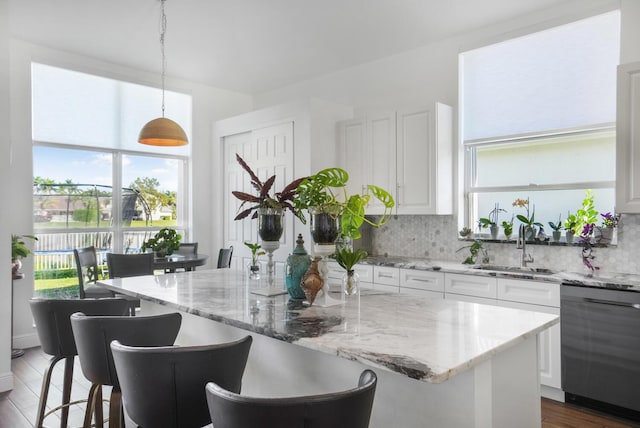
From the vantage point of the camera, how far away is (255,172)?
5539mm

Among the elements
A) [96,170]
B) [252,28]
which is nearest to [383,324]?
[252,28]

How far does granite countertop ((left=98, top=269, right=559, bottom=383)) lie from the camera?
1.35 m

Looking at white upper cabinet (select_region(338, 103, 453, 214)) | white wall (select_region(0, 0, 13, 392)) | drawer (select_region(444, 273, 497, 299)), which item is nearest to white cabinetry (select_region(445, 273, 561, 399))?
drawer (select_region(444, 273, 497, 299))

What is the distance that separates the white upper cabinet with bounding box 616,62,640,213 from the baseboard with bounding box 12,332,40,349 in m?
5.37

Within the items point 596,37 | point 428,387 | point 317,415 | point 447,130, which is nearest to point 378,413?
point 428,387

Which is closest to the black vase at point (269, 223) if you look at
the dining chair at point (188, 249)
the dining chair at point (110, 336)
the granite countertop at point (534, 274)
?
the dining chair at point (110, 336)

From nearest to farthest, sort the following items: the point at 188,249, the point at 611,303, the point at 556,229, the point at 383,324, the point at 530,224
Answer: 1. the point at 383,324
2. the point at 611,303
3. the point at 556,229
4. the point at 530,224
5. the point at 188,249

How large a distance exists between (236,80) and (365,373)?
17.2 ft

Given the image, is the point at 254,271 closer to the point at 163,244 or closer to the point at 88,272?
the point at 163,244

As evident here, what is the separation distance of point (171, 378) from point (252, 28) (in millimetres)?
3665

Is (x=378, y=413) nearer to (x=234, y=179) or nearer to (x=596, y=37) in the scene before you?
(x=596, y=37)

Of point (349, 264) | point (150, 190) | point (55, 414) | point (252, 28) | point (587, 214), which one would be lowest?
point (55, 414)

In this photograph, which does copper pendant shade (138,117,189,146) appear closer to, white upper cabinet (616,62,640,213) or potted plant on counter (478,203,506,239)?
potted plant on counter (478,203,506,239)

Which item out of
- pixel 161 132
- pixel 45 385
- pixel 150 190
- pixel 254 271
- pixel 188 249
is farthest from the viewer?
pixel 150 190
